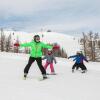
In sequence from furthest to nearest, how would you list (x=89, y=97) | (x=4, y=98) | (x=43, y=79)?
(x=43, y=79), (x=89, y=97), (x=4, y=98)

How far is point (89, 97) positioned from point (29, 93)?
1690mm

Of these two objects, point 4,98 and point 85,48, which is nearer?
point 4,98

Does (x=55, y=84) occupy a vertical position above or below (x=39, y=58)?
below

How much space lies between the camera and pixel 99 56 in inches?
3819

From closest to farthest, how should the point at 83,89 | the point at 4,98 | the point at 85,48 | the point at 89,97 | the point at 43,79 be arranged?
the point at 4,98 → the point at 89,97 → the point at 83,89 → the point at 43,79 → the point at 85,48

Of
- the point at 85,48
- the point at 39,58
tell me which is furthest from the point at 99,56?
the point at 39,58

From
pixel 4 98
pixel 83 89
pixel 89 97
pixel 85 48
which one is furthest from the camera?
pixel 85 48

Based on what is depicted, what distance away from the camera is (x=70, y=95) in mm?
8992

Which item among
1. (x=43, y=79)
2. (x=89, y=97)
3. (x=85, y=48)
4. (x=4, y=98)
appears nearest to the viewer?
(x=4, y=98)

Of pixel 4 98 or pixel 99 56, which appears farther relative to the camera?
pixel 99 56

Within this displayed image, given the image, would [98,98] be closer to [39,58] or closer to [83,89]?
[83,89]

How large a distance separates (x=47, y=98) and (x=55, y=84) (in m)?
2.56

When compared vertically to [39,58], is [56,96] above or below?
below

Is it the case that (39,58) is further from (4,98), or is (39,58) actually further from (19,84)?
(4,98)
